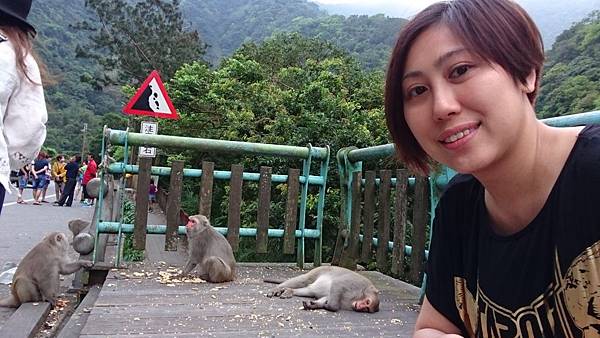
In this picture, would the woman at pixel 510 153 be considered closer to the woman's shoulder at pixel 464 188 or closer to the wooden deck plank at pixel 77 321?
the woman's shoulder at pixel 464 188

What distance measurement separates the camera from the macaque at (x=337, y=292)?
2.94m


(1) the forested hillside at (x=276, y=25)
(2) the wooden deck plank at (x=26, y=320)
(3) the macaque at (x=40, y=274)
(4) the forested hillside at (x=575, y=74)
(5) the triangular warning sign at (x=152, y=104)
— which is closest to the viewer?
(2) the wooden deck plank at (x=26, y=320)

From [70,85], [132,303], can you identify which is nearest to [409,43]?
[132,303]

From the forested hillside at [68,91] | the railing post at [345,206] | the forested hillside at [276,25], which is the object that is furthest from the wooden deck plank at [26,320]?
the forested hillside at [68,91]

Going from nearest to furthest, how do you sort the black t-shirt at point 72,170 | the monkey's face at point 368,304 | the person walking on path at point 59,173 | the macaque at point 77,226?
1. the monkey's face at point 368,304
2. the macaque at point 77,226
3. the black t-shirt at point 72,170
4. the person walking on path at point 59,173

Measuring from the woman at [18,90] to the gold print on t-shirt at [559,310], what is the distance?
133 cm

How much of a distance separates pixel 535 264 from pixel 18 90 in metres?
1.52

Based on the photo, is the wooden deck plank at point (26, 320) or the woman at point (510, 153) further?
the wooden deck plank at point (26, 320)

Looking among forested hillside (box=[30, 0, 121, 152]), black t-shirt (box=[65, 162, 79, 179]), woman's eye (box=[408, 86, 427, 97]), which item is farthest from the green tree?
woman's eye (box=[408, 86, 427, 97])

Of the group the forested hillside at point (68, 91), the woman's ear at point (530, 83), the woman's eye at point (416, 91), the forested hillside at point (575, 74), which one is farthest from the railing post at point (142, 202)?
the forested hillside at point (68, 91)

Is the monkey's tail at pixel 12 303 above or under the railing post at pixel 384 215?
under

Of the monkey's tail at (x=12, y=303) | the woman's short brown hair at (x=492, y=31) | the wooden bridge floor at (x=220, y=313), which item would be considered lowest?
the monkey's tail at (x=12, y=303)

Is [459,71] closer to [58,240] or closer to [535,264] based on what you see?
[535,264]

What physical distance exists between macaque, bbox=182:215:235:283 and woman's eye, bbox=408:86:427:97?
8.89 feet
